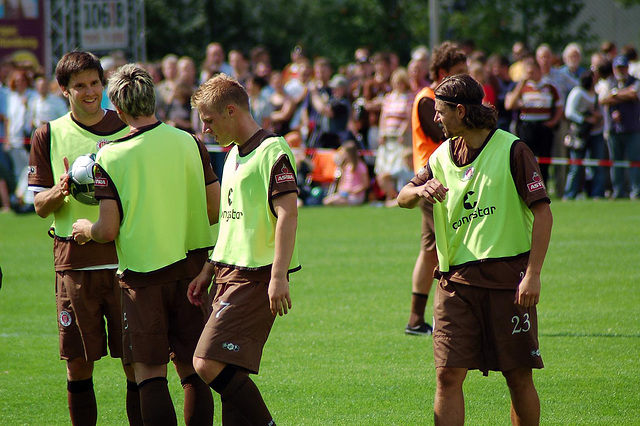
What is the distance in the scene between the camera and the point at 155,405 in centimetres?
474

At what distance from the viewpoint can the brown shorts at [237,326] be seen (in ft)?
15.0

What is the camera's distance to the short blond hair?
15.3ft

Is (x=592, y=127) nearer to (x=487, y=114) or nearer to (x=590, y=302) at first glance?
(x=590, y=302)

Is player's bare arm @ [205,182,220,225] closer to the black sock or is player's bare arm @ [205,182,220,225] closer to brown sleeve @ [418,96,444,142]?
the black sock

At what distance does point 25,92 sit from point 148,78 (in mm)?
13923

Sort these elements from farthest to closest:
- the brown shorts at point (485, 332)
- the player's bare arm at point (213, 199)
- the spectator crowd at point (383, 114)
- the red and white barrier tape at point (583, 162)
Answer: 1. the spectator crowd at point (383, 114)
2. the red and white barrier tape at point (583, 162)
3. the player's bare arm at point (213, 199)
4. the brown shorts at point (485, 332)

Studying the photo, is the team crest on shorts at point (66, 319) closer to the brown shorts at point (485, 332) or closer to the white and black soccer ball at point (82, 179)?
the white and black soccer ball at point (82, 179)

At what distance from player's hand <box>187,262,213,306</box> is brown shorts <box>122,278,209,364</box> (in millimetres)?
86

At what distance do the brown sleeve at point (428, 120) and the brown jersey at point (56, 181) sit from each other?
2.89m

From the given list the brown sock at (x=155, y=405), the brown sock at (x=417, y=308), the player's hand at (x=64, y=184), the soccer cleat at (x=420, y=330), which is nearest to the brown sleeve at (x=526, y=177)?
the brown sock at (x=155, y=405)

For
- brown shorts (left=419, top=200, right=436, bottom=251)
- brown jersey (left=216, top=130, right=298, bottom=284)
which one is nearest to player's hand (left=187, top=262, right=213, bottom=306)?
brown jersey (left=216, top=130, right=298, bottom=284)

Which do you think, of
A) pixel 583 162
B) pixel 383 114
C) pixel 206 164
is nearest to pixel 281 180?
pixel 206 164

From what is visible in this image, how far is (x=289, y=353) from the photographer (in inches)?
291

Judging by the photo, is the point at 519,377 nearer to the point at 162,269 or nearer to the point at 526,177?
the point at 526,177
